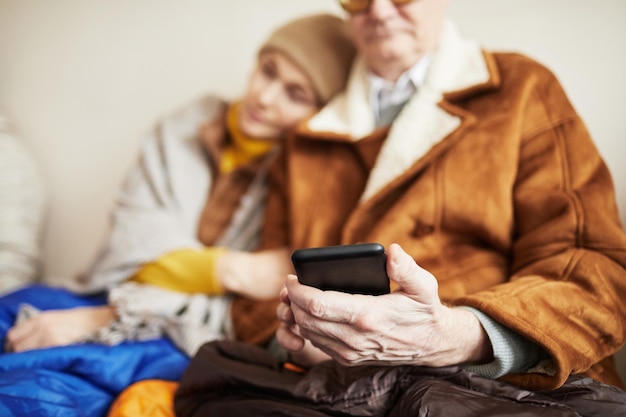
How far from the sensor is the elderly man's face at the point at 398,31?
967 mm

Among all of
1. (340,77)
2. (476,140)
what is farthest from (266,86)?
(476,140)

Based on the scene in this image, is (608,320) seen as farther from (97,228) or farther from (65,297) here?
(97,228)

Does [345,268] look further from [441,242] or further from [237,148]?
[237,148]

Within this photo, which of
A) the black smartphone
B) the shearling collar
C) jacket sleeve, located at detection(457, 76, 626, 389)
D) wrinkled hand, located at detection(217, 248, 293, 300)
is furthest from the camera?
wrinkled hand, located at detection(217, 248, 293, 300)

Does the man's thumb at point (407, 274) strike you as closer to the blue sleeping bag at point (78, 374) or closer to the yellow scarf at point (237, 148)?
the blue sleeping bag at point (78, 374)

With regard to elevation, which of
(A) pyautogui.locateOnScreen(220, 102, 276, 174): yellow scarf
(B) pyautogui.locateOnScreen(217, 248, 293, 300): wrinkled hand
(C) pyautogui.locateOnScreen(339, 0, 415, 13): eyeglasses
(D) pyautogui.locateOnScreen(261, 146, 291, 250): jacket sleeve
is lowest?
(B) pyautogui.locateOnScreen(217, 248, 293, 300): wrinkled hand

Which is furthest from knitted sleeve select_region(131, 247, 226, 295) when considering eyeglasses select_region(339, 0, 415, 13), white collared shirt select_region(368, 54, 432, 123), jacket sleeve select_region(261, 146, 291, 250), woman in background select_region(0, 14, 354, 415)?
eyeglasses select_region(339, 0, 415, 13)

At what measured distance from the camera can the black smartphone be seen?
0.58m

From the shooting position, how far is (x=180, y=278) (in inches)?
44.2

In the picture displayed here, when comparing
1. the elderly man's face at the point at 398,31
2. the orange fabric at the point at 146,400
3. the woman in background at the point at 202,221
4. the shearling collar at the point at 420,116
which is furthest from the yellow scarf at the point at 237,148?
the orange fabric at the point at 146,400

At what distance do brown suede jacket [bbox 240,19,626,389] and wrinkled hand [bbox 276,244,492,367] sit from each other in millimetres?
67

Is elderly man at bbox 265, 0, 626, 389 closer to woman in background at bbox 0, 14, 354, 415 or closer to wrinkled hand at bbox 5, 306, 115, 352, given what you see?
woman in background at bbox 0, 14, 354, 415

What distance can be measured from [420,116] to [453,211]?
0.20m

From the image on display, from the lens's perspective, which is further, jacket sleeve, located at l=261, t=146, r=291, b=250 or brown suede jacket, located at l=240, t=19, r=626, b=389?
jacket sleeve, located at l=261, t=146, r=291, b=250
